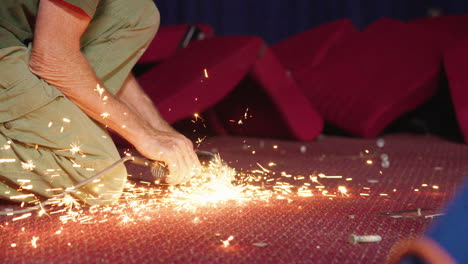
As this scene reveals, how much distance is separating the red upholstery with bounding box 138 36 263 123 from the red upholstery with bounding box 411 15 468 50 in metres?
0.91

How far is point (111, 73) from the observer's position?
5.27 ft

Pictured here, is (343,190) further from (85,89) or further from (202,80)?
(202,80)

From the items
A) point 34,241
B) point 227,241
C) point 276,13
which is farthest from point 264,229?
point 276,13

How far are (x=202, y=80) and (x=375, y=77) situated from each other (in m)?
0.87

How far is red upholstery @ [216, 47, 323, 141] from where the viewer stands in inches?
103

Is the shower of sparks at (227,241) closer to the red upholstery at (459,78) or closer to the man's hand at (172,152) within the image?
the man's hand at (172,152)

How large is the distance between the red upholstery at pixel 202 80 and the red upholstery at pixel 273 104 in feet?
0.30

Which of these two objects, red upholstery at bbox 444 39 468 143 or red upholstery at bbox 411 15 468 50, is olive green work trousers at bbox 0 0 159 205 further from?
red upholstery at bbox 411 15 468 50

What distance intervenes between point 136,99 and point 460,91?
149 centimetres


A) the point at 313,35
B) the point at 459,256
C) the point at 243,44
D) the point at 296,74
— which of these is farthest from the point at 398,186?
the point at 313,35

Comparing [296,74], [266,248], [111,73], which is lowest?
[296,74]

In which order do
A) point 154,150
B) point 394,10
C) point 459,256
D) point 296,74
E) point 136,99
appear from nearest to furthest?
point 459,256, point 154,150, point 136,99, point 296,74, point 394,10

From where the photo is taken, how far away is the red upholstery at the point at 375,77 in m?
2.76

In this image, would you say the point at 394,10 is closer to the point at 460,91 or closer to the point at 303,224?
the point at 460,91
